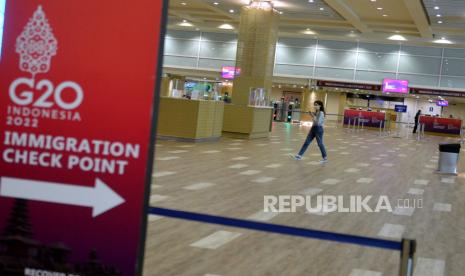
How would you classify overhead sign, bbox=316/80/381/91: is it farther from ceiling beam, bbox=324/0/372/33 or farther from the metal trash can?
the metal trash can

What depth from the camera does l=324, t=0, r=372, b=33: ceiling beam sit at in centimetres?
2290

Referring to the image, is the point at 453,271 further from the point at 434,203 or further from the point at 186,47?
the point at 186,47

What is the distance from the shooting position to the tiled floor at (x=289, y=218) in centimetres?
468

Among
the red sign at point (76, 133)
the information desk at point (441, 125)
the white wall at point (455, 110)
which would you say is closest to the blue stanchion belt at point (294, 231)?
the red sign at point (76, 133)

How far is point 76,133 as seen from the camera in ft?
7.31

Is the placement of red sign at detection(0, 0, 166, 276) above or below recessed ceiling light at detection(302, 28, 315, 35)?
below

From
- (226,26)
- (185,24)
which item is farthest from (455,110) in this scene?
(185,24)

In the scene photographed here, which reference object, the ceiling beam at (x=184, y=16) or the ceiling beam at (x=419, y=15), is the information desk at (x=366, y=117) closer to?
the ceiling beam at (x=419, y=15)

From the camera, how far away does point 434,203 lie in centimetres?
834

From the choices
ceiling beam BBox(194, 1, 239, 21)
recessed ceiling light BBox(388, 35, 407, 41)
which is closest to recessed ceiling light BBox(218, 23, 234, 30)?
ceiling beam BBox(194, 1, 239, 21)

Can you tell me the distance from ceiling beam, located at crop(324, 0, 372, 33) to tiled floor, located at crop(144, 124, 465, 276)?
1107 centimetres

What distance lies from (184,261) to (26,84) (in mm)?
2586

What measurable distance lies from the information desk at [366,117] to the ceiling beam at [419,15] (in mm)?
6212

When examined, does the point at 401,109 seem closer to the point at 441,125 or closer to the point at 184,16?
the point at 441,125
